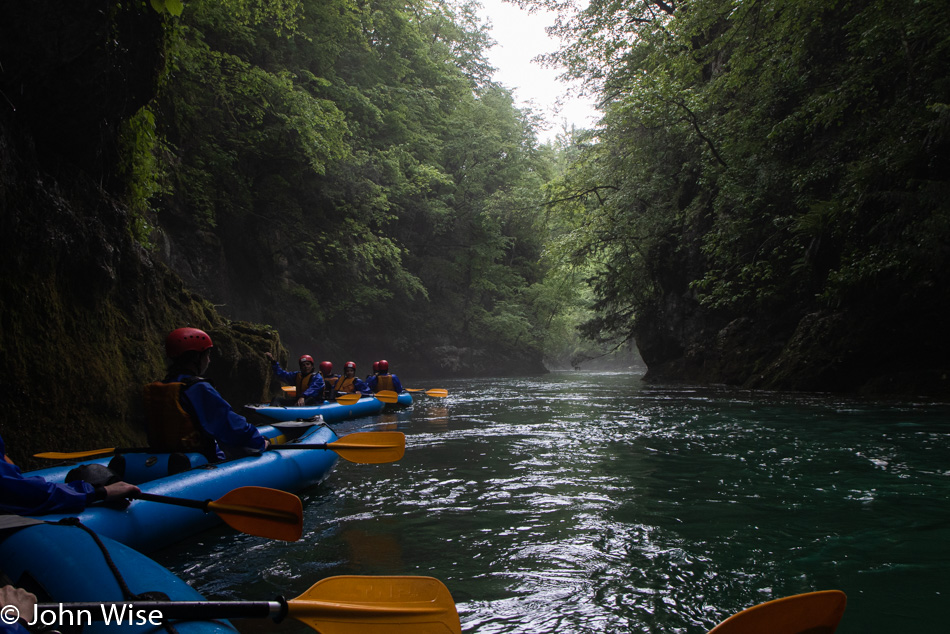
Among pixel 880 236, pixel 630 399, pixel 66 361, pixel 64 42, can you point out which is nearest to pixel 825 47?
pixel 880 236

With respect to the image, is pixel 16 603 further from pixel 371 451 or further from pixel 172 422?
pixel 371 451

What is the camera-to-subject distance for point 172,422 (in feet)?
11.6

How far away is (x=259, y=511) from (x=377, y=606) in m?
1.31

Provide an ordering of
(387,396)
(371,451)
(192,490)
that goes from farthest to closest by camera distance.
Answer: (387,396), (371,451), (192,490)

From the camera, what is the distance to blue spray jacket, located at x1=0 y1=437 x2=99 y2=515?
7.16 feet

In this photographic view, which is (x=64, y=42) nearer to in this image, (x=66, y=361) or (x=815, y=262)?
(x=66, y=361)

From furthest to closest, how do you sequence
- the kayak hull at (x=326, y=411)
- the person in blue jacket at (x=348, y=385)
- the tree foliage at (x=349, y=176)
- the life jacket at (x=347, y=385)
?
the tree foliage at (x=349, y=176) < the life jacket at (x=347, y=385) < the person in blue jacket at (x=348, y=385) < the kayak hull at (x=326, y=411)

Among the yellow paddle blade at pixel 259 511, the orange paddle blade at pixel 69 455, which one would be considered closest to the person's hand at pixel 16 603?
the yellow paddle blade at pixel 259 511

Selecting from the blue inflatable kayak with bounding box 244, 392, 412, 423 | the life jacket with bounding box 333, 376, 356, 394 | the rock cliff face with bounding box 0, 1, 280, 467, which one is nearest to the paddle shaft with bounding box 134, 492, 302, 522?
the rock cliff face with bounding box 0, 1, 280, 467

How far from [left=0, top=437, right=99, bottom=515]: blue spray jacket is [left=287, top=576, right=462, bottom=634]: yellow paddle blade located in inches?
54.3

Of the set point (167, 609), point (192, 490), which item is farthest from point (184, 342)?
point (167, 609)

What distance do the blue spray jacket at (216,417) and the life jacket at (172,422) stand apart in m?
0.04

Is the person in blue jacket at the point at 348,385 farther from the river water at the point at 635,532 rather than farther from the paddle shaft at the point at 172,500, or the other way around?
the paddle shaft at the point at 172,500

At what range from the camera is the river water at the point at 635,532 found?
2.30m
